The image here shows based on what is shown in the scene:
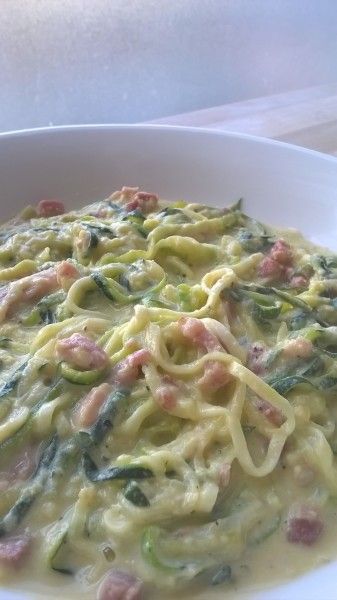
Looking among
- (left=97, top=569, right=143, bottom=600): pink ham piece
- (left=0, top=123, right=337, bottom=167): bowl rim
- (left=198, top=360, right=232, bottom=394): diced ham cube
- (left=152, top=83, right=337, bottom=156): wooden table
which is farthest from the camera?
(left=152, top=83, right=337, bottom=156): wooden table

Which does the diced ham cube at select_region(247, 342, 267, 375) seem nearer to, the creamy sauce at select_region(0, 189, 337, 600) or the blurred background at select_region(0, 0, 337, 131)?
the creamy sauce at select_region(0, 189, 337, 600)

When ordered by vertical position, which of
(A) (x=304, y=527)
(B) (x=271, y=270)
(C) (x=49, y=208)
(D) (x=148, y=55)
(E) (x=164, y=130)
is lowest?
(A) (x=304, y=527)

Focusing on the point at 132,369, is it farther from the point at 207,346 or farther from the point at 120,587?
the point at 120,587

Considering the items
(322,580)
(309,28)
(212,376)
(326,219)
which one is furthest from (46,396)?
(309,28)

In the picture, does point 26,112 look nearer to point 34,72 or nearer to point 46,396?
point 34,72

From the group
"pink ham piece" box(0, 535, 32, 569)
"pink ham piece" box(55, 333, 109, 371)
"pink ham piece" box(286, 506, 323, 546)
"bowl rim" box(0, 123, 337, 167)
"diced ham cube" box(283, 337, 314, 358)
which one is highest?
"bowl rim" box(0, 123, 337, 167)

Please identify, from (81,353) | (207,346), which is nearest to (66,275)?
(81,353)

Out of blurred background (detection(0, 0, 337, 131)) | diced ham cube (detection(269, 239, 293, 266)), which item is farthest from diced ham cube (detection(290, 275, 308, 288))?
blurred background (detection(0, 0, 337, 131))
